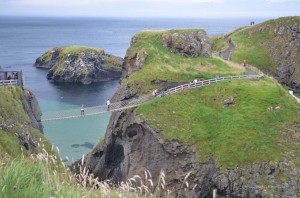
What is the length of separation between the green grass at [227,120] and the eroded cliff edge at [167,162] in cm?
83

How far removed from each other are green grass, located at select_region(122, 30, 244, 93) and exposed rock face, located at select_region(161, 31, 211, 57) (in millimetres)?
1002

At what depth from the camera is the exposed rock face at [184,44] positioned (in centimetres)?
5919

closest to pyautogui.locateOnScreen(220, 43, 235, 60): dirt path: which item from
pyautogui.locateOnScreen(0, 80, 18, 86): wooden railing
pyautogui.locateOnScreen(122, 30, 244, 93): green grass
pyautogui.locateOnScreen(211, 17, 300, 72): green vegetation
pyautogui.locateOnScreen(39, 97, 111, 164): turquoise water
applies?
pyautogui.locateOnScreen(211, 17, 300, 72): green vegetation

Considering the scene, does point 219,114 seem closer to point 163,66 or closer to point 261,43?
point 163,66

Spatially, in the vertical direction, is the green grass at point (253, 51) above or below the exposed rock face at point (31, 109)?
above

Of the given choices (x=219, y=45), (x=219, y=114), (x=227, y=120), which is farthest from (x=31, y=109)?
(x=219, y=45)

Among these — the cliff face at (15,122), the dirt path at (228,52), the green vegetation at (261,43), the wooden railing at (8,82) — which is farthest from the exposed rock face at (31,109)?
the green vegetation at (261,43)

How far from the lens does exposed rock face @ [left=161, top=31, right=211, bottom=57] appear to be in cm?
5919

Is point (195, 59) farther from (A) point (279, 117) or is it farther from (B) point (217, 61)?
(A) point (279, 117)

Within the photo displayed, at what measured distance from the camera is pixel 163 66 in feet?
178

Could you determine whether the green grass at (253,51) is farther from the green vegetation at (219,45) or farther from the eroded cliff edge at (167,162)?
the eroded cliff edge at (167,162)

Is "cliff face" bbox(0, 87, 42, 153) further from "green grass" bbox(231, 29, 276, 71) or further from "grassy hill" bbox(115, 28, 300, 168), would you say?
"green grass" bbox(231, 29, 276, 71)

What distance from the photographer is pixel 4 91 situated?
34.7m

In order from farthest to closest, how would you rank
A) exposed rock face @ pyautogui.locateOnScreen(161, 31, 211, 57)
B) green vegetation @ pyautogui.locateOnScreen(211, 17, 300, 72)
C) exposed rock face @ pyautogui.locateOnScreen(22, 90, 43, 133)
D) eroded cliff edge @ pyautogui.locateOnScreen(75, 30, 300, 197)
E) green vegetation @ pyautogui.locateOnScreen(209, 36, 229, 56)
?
green vegetation @ pyautogui.locateOnScreen(209, 36, 229, 56) → green vegetation @ pyautogui.locateOnScreen(211, 17, 300, 72) → exposed rock face @ pyautogui.locateOnScreen(161, 31, 211, 57) → exposed rock face @ pyautogui.locateOnScreen(22, 90, 43, 133) → eroded cliff edge @ pyautogui.locateOnScreen(75, 30, 300, 197)
